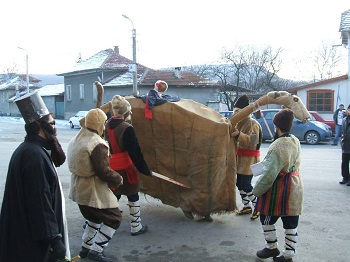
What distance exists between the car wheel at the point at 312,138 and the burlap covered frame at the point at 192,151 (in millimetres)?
12592

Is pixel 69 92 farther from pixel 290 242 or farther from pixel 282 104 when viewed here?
pixel 290 242

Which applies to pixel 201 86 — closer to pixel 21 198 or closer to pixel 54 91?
pixel 54 91

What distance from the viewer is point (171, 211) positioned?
21.2ft

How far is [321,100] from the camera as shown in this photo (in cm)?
2323

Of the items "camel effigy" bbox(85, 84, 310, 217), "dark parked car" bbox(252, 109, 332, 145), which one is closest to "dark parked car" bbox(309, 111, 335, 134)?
"dark parked car" bbox(252, 109, 332, 145)

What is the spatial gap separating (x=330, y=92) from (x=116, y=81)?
56.0 ft

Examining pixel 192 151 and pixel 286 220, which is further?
pixel 192 151

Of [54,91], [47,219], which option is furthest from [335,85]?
Answer: [54,91]

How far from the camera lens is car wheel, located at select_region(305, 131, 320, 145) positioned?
1695 cm

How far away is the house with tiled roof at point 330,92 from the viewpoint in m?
22.5

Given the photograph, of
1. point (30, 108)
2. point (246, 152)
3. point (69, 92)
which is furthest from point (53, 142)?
point (69, 92)

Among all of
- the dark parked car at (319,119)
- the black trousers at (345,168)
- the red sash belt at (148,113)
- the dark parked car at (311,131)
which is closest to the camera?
the red sash belt at (148,113)

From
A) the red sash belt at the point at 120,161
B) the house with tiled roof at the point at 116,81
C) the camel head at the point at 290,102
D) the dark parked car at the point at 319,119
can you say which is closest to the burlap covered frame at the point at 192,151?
the camel head at the point at 290,102

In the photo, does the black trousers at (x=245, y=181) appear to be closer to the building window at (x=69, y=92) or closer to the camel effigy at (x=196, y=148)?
the camel effigy at (x=196, y=148)
